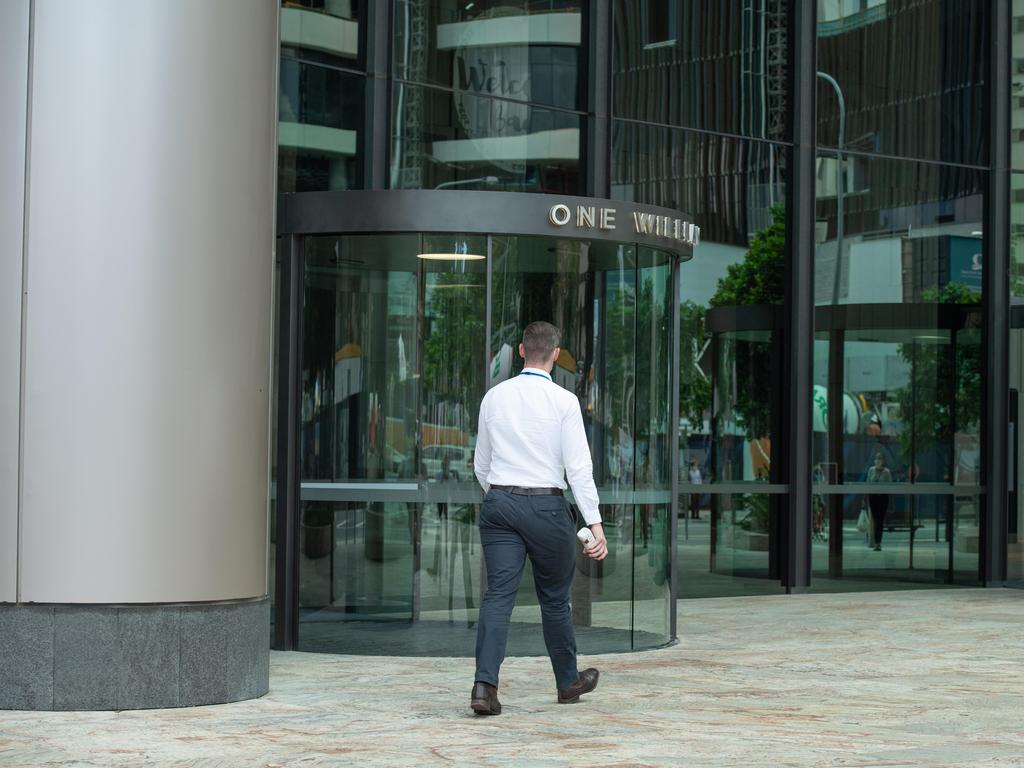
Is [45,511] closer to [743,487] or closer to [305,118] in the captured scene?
[305,118]

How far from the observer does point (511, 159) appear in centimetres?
1432

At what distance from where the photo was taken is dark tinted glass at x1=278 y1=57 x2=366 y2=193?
13.3 metres

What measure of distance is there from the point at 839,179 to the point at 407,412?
7657 mm

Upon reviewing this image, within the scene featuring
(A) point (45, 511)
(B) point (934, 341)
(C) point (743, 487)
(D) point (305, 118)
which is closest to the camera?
(A) point (45, 511)

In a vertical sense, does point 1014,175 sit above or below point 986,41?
below

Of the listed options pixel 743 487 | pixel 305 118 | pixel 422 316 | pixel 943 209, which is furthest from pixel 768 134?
pixel 422 316

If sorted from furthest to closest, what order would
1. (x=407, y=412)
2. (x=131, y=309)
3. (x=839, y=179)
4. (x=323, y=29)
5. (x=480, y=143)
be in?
(x=839, y=179) < (x=480, y=143) < (x=323, y=29) < (x=407, y=412) < (x=131, y=309)

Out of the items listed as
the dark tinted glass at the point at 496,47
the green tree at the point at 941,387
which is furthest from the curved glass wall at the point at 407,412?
the green tree at the point at 941,387

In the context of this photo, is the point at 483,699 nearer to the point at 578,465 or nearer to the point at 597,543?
the point at 597,543

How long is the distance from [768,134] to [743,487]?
342 centimetres

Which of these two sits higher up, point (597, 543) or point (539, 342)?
point (539, 342)

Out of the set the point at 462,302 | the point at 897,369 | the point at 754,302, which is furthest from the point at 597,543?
the point at 897,369

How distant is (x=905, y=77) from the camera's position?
16688 millimetres

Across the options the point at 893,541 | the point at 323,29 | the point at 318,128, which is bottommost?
the point at 893,541
